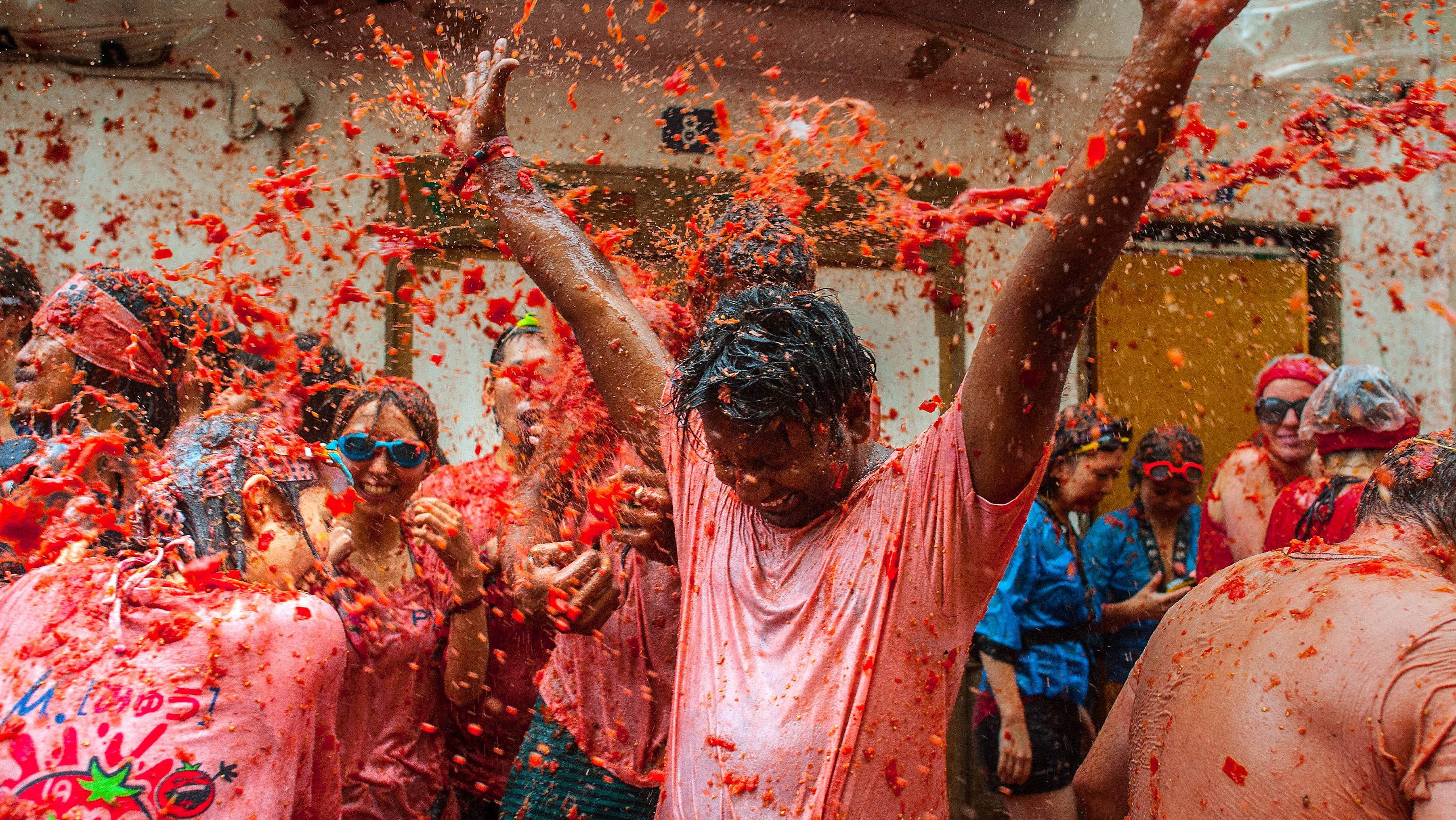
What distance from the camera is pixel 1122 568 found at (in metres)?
4.87

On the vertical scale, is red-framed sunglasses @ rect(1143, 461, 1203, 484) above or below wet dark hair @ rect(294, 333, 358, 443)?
below

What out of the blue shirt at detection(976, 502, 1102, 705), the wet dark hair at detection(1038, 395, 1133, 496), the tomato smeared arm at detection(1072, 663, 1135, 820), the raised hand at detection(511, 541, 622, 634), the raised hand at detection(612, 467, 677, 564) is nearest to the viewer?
the tomato smeared arm at detection(1072, 663, 1135, 820)

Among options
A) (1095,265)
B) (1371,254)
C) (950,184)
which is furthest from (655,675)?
(1371,254)

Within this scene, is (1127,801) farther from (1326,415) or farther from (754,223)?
(754,223)

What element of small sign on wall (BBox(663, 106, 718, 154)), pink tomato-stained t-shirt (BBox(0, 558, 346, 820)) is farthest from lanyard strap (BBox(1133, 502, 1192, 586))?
pink tomato-stained t-shirt (BBox(0, 558, 346, 820))

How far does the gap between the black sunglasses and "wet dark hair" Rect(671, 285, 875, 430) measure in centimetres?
319

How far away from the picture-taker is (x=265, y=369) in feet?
12.6

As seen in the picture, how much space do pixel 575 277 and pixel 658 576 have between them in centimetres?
101

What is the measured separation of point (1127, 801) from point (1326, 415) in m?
1.61

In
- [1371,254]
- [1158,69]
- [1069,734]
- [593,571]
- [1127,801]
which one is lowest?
[1069,734]

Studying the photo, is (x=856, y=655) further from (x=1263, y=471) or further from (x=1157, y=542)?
(x=1157, y=542)

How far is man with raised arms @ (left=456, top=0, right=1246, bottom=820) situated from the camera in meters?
1.59

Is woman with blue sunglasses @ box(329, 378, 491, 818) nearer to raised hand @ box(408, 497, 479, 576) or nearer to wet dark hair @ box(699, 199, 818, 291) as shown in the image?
raised hand @ box(408, 497, 479, 576)

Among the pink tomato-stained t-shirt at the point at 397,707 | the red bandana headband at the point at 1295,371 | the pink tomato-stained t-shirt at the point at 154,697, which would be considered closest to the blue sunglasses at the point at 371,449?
the pink tomato-stained t-shirt at the point at 397,707
